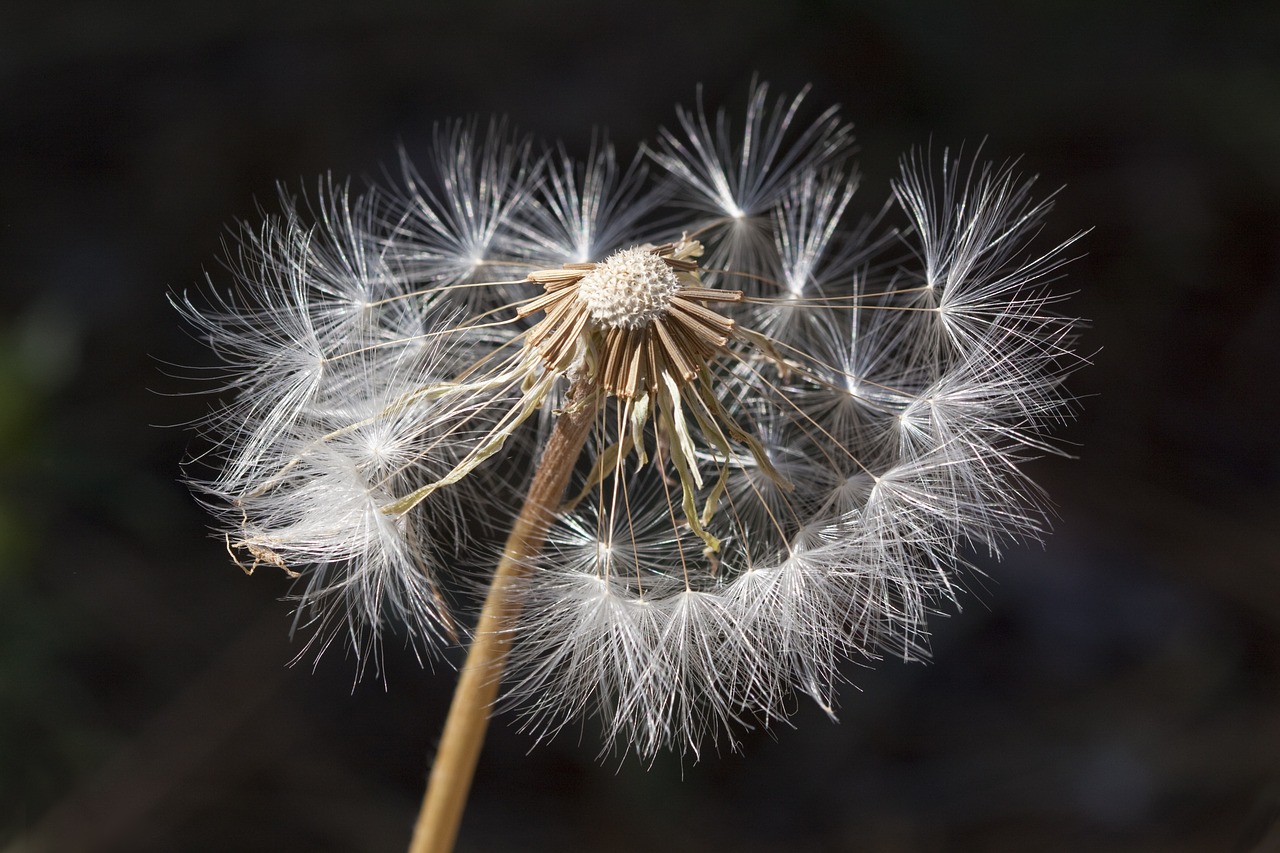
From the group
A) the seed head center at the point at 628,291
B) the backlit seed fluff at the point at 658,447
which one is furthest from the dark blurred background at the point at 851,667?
the seed head center at the point at 628,291

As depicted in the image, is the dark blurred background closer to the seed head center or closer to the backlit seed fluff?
the backlit seed fluff

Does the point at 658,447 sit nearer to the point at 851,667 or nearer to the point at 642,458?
the point at 642,458

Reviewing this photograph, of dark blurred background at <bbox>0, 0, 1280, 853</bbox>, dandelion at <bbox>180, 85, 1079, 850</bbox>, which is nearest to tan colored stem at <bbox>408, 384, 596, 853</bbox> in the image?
dandelion at <bbox>180, 85, 1079, 850</bbox>

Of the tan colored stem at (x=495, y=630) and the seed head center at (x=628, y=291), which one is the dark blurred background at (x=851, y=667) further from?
the seed head center at (x=628, y=291)

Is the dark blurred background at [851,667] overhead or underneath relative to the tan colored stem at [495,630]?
overhead

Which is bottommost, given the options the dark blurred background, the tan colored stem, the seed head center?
the tan colored stem

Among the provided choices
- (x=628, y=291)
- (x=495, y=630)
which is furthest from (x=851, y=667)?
(x=628, y=291)
